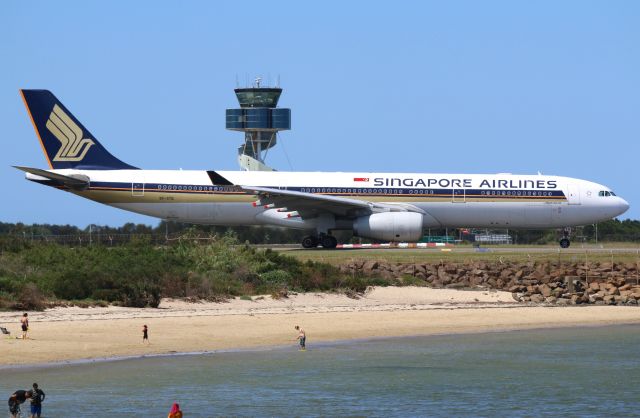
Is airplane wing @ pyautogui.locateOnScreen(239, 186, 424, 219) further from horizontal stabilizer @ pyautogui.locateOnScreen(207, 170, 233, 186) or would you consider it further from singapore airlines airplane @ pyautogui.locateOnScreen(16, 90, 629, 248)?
horizontal stabilizer @ pyautogui.locateOnScreen(207, 170, 233, 186)

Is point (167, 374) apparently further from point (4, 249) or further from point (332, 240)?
point (332, 240)

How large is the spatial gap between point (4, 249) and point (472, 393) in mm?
21784

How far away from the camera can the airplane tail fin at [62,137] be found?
48.0 m

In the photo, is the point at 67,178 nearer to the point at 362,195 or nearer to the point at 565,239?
the point at 362,195

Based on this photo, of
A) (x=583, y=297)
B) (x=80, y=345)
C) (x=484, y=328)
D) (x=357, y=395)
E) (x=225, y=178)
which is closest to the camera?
(x=357, y=395)

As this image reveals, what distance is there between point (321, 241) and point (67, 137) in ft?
39.3

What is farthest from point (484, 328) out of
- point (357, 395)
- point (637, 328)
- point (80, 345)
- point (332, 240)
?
point (332, 240)

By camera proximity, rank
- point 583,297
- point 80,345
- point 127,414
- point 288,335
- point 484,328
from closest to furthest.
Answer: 1. point 127,414
2. point 80,345
3. point 288,335
4. point 484,328
5. point 583,297

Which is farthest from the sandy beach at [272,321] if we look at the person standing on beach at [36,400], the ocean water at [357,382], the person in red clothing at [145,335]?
the person standing on beach at [36,400]

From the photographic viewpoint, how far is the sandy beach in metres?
23.8

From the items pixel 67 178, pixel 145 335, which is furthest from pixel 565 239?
pixel 145 335

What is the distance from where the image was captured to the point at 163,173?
1845 inches

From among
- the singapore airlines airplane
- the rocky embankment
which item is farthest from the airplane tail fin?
the rocky embankment

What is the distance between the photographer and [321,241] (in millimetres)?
47062
